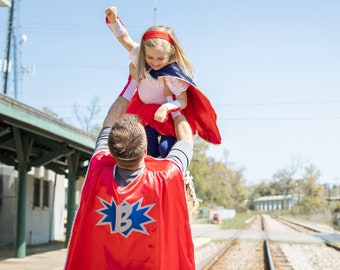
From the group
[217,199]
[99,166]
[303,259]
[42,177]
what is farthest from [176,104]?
[217,199]

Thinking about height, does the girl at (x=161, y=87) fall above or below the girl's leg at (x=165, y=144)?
above

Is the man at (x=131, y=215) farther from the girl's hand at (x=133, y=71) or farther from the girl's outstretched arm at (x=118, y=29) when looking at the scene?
the girl's outstretched arm at (x=118, y=29)

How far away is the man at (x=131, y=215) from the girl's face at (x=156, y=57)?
1.73 feet

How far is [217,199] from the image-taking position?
89.6m

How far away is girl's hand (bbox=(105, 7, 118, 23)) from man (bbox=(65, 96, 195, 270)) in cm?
75

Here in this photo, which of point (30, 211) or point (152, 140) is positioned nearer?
point (152, 140)

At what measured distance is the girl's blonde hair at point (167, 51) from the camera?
2527mm

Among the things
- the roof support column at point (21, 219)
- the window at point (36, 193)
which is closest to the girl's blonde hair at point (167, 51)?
the roof support column at point (21, 219)

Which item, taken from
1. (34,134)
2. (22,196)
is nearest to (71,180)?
(22,196)

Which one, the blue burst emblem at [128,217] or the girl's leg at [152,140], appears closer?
the blue burst emblem at [128,217]

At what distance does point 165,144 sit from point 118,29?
0.62 meters

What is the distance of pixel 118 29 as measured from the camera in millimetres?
2707

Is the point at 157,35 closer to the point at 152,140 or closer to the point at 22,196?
the point at 152,140

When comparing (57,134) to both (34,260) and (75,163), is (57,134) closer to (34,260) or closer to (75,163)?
(34,260)
